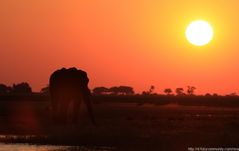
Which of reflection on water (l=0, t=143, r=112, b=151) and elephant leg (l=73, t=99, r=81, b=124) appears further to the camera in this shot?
elephant leg (l=73, t=99, r=81, b=124)

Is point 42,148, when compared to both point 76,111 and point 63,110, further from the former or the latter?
point 63,110

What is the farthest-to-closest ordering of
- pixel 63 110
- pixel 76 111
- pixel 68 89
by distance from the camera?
1. pixel 68 89
2. pixel 63 110
3. pixel 76 111

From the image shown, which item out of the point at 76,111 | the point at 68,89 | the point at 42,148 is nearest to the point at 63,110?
the point at 76,111

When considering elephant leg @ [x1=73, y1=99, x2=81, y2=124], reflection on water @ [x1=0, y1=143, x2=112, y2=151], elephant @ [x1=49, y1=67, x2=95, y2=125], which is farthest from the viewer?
elephant @ [x1=49, y1=67, x2=95, y2=125]

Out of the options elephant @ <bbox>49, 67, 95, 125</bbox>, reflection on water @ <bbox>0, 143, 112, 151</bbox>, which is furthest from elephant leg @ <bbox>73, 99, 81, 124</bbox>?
reflection on water @ <bbox>0, 143, 112, 151</bbox>

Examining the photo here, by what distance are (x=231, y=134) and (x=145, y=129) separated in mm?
4761

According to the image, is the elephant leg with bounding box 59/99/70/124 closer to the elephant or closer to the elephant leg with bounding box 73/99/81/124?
the elephant

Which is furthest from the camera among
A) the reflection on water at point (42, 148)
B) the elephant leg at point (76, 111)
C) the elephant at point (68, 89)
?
the elephant at point (68, 89)

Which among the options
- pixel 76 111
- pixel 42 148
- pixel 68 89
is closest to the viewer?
pixel 42 148

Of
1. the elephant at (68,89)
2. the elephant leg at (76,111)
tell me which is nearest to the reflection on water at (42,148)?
the elephant leg at (76,111)

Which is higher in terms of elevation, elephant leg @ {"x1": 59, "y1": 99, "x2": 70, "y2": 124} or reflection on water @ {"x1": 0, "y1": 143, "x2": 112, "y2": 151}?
elephant leg @ {"x1": 59, "y1": 99, "x2": 70, "y2": 124}

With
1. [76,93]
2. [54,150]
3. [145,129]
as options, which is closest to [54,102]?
[76,93]

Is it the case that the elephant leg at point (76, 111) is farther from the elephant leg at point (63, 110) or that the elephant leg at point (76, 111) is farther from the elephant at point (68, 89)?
the elephant leg at point (63, 110)

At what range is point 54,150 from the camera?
25.1 meters
